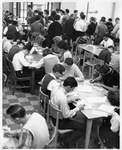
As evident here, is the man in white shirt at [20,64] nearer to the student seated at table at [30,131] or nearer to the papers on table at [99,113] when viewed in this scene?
the papers on table at [99,113]

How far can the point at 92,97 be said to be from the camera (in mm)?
3713

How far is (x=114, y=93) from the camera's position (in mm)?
3512

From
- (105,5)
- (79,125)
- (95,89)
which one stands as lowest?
(79,125)

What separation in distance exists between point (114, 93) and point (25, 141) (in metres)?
1.55

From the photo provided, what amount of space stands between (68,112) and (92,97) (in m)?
0.60

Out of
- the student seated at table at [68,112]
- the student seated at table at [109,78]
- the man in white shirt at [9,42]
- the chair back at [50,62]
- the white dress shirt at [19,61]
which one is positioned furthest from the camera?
the man in white shirt at [9,42]

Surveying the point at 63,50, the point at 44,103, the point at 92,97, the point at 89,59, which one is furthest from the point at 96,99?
the point at 89,59

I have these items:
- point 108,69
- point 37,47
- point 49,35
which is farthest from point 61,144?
point 49,35

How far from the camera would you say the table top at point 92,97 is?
128 inches

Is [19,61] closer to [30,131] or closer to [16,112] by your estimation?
[16,112]

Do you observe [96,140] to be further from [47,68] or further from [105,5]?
[105,5]

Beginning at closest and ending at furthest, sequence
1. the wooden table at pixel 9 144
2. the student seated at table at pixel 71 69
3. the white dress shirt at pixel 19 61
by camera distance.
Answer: the wooden table at pixel 9 144, the student seated at table at pixel 71 69, the white dress shirt at pixel 19 61

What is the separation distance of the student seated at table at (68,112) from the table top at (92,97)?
159mm

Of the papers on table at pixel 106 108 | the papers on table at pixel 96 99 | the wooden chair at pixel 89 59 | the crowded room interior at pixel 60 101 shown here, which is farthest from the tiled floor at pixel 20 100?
the wooden chair at pixel 89 59
